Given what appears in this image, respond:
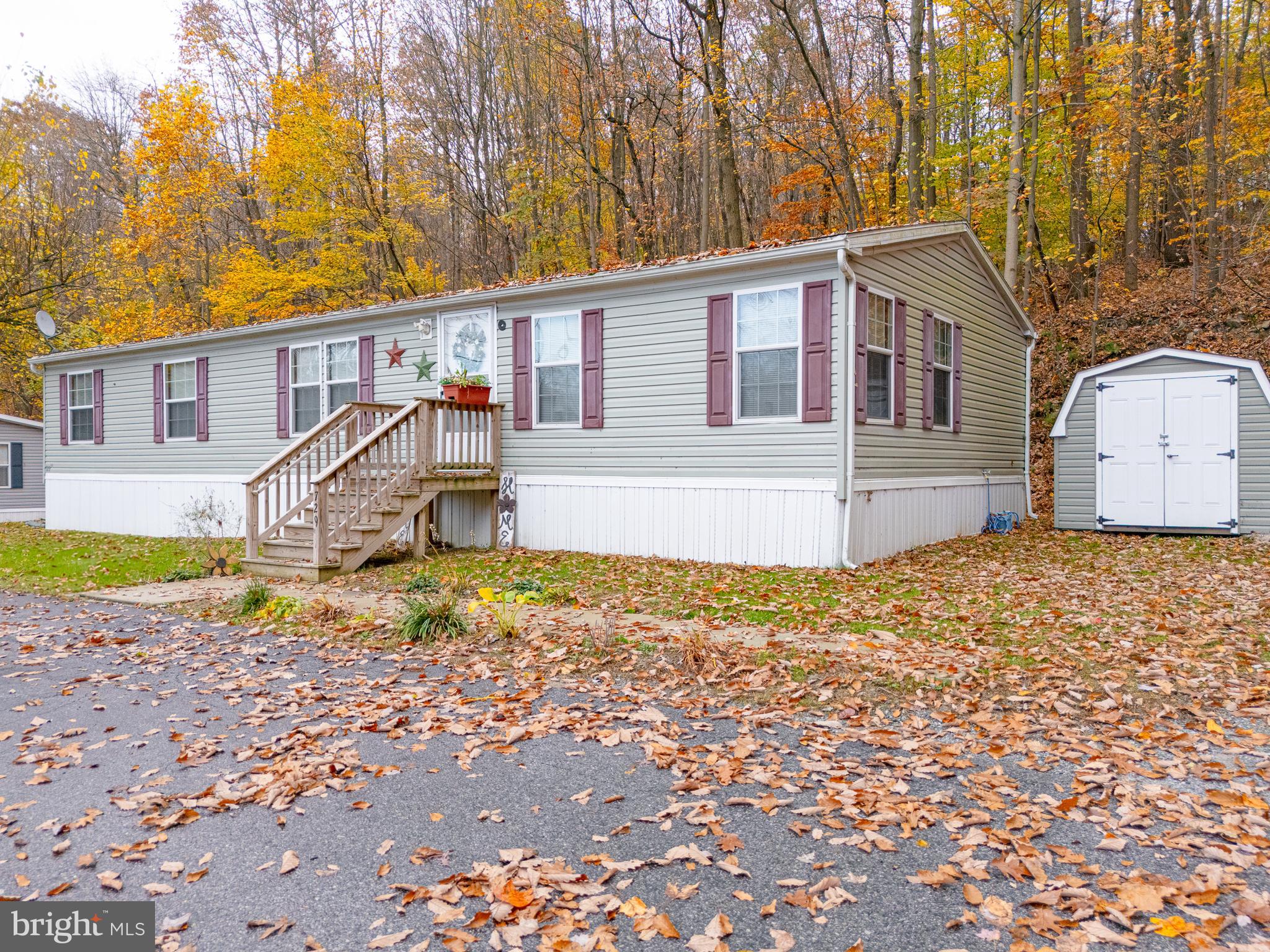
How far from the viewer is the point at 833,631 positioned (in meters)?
6.01

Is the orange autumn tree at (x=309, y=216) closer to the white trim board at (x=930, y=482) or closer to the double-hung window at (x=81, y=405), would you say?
the double-hung window at (x=81, y=405)

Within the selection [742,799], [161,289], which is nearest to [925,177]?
[742,799]

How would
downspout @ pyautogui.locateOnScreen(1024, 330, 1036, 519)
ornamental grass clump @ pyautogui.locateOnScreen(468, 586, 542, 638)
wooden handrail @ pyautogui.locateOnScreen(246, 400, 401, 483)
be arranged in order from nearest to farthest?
ornamental grass clump @ pyautogui.locateOnScreen(468, 586, 542, 638)
wooden handrail @ pyautogui.locateOnScreen(246, 400, 401, 483)
downspout @ pyautogui.locateOnScreen(1024, 330, 1036, 519)

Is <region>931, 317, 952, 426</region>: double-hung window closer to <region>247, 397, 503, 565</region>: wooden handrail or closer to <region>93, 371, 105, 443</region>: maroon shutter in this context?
<region>247, 397, 503, 565</region>: wooden handrail

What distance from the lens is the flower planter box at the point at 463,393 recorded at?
10594mm

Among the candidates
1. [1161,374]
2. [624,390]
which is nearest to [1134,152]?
[1161,374]

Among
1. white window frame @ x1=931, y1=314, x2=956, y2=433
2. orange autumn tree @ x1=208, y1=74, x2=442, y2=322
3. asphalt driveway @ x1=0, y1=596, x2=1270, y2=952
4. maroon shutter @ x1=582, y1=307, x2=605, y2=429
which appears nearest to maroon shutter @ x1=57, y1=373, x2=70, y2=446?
orange autumn tree @ x1=208, y1=74, x2=442, y2=322

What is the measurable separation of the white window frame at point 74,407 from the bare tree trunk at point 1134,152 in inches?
860

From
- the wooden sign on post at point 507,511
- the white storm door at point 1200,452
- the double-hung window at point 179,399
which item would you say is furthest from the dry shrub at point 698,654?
the double-hung window at point 179,399

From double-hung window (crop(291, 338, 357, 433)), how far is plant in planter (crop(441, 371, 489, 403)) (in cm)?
251

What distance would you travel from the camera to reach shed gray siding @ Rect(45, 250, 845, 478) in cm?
915

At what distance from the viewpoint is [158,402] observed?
14.8 meters

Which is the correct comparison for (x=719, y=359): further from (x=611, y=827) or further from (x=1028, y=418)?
(x=1028, y=418)

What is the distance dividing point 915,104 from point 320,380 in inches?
539
